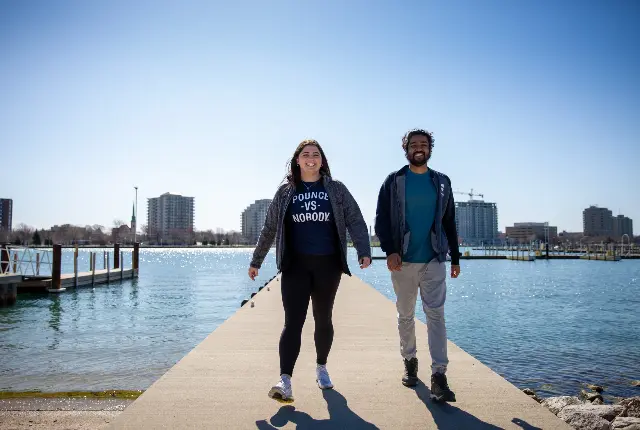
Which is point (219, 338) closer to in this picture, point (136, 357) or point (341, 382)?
point (341, 382)

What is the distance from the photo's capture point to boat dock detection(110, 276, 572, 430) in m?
3.49

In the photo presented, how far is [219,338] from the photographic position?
23.4 feet

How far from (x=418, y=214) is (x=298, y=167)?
111 centimetres

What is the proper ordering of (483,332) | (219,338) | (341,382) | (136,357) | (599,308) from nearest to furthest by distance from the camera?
(341,382)
(219,338)
(136,357)
(483,332)
(599,308)

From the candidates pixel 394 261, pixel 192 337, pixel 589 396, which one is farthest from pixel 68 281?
pixel 394 261

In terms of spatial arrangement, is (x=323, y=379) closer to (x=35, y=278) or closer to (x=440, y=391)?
(x=440, y=391)

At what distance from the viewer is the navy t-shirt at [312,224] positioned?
4.14 m

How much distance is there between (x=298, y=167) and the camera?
440 cm

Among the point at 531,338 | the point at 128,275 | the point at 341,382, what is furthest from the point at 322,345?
the point at 128,275

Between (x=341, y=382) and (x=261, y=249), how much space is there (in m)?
1.44

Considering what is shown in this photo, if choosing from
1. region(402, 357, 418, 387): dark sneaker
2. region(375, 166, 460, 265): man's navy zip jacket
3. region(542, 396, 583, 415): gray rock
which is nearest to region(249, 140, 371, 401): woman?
region(375, 166, 460, 265): man's navy zip jacket

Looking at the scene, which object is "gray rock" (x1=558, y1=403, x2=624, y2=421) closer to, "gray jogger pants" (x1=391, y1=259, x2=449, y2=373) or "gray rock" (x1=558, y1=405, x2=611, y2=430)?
"gray rock" (x1=558, y1=405, x2=611, y2=430)

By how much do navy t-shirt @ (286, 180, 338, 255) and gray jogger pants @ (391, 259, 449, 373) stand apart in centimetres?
69

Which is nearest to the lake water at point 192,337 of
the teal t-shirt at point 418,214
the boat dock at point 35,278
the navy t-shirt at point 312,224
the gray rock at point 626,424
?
the boat dock at point 35,278
